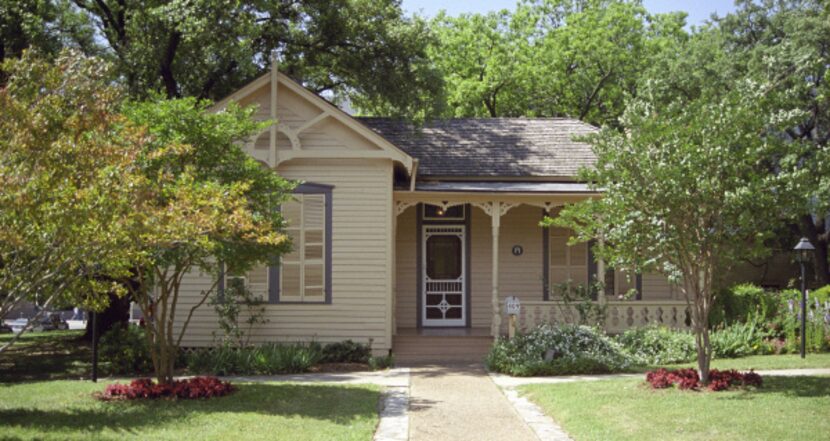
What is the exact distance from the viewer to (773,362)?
45.8ft

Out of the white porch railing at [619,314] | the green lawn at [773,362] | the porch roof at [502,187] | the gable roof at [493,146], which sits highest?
the gable roof at [493,146]

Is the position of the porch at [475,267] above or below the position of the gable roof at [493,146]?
below

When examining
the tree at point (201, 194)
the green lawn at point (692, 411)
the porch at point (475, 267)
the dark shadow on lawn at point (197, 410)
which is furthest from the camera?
the porch at point (475, 267)

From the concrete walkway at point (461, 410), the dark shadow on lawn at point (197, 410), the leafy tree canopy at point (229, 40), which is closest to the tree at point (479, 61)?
the leafy tree canopy at point (229, 40)

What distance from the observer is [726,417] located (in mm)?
8867

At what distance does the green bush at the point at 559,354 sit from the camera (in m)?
13.8

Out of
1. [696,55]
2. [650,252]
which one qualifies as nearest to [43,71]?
[650,252]

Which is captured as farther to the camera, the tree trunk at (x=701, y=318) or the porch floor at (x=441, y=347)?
the porch floor at (x=441, y=347)

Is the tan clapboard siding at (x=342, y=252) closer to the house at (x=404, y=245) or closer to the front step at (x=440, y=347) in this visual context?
the house at (x=404, y=245)

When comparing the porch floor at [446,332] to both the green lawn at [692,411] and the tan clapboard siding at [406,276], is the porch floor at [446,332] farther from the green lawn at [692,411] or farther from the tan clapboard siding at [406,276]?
the green lawn at [692,411]

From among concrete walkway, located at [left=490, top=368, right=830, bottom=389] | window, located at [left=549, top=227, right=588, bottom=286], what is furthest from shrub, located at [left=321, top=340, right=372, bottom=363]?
window, located at [left=549, top=227, right=588, bottom=286]

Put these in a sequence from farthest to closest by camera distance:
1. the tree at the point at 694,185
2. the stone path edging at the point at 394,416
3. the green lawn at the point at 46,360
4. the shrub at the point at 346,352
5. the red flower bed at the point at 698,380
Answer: the shrub at the point at 346,352 < the green lawn at the point at 46,360 < the red flower bed at the point at 698,380 < the tree at the point at 694,185 < the stone path edging at the point at 394,416

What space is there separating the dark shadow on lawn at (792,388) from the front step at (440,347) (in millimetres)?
5971

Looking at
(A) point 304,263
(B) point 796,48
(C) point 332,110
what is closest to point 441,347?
(A) point 304,263
